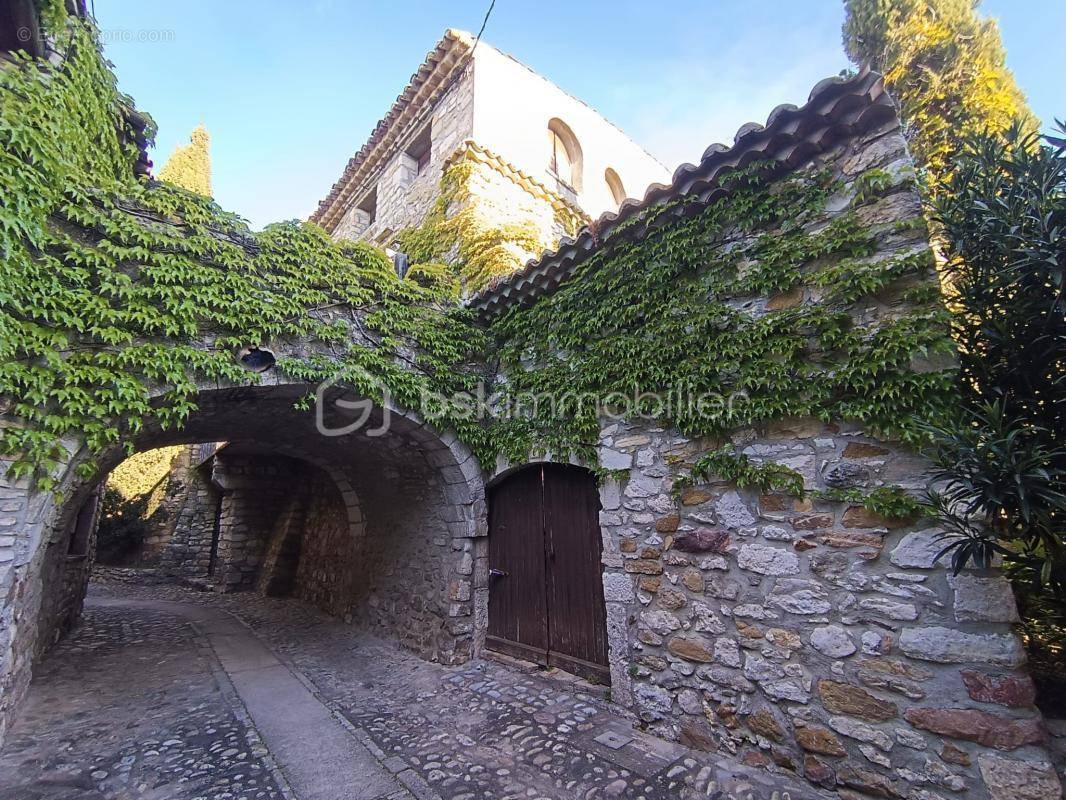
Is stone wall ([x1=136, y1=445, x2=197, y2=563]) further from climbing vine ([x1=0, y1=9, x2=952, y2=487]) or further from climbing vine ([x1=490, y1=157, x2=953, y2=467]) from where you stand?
climbing vine ([x1=490, y1=157, x2=953, y2=467])

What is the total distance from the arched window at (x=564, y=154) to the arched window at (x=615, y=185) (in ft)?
2.86

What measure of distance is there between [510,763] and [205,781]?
1.83 m

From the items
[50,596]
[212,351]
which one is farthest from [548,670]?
[50,596]

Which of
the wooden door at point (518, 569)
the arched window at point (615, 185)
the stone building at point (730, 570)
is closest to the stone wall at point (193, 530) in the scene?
the stone building at point (730, 570)

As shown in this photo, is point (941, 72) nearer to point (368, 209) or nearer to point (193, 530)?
point (368, 209)

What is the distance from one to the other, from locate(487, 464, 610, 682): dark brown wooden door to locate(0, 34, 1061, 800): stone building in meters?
0.02

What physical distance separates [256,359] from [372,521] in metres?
3.29

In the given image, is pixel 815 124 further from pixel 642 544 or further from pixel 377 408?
pixel 377 408

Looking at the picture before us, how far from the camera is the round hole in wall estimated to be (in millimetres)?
3939

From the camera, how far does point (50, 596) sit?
4996 mm

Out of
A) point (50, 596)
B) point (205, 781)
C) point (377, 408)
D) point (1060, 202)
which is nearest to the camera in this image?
point (1060, 202)

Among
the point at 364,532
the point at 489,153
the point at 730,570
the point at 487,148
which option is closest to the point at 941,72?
the point at 730,570

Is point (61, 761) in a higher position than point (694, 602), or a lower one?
lower

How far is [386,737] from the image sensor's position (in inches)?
136
